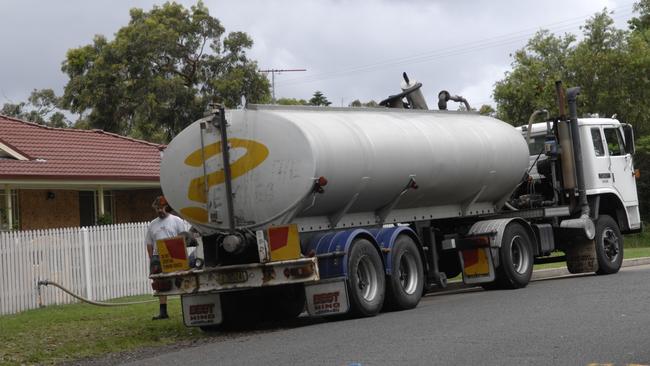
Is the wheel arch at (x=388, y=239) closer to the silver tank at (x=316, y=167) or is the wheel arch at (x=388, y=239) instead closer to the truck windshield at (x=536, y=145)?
the silver tank at (x=316, y=167)

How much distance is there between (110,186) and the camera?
95.4ft

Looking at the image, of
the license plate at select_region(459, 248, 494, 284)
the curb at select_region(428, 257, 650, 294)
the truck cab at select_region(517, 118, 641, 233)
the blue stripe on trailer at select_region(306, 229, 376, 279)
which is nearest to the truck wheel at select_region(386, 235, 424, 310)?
the blue stripe on trailer at select_region(306, 229, 376, 279)

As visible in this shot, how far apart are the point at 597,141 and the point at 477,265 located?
4.16 m

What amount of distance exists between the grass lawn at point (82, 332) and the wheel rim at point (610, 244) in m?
7.95

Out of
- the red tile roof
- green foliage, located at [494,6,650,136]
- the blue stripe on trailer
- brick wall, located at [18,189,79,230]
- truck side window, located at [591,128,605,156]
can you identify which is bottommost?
the blue stripe on trailer

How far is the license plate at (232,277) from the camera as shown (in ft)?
44.1

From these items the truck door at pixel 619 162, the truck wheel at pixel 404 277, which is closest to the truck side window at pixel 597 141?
the truck door at pixel 619 162

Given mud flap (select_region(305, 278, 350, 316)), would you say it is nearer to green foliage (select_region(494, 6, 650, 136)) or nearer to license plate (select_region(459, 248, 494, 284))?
license plate (select_region(459, 248, 494, 284))

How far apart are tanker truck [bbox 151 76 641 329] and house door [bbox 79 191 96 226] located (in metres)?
13.8

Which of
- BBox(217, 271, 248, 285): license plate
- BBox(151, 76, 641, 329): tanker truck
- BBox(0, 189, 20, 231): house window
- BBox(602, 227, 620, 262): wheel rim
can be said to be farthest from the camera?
BBox(0, 189, 20, 231): house window

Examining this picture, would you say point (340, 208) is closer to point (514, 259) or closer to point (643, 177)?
point (514, 259)

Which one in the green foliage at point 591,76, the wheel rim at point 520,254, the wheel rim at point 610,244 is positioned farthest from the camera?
the green foliage at point 591,76

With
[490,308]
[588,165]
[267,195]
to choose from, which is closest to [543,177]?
[588,165]

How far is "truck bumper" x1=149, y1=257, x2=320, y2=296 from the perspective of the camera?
43.5ft
